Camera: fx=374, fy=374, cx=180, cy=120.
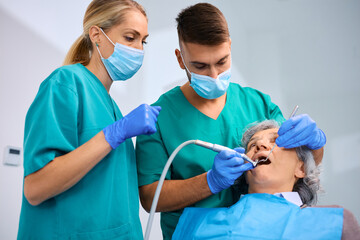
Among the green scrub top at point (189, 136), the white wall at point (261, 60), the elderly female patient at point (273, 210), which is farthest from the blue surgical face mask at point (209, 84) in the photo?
the white wall at point (261, 60)

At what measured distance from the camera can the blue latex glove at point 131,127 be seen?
122cm

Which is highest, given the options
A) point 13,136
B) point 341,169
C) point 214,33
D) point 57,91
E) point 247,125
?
point 214,33

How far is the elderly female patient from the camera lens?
4.13ft

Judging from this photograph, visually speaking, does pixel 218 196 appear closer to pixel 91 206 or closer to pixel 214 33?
pixel 91 206

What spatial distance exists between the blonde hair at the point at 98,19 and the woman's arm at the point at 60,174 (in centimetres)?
54

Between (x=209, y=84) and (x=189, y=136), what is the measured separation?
0.78ft

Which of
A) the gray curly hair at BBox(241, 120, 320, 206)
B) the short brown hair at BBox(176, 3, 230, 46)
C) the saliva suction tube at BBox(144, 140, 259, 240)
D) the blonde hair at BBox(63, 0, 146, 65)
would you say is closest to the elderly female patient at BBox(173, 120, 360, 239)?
the gray curly hair at BBox(241, 120, 320, 206)

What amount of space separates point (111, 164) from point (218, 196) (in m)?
0.50

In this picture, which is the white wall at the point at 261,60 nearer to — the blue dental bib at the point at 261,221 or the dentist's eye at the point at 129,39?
the dentist's eye at the point at 129,39

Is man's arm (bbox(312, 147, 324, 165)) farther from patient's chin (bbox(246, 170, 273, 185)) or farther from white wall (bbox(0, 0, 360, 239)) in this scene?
white wall (bbox(0, 0, 360, 239))

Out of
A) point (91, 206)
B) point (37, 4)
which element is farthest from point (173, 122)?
point (37, 4)

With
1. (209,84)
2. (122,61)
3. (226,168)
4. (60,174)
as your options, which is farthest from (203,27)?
(60,174)

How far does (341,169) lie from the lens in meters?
2.58

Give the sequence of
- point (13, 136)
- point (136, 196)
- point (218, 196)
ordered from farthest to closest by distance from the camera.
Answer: point (13, 136)
point (218, 196)
point (136, 196)
